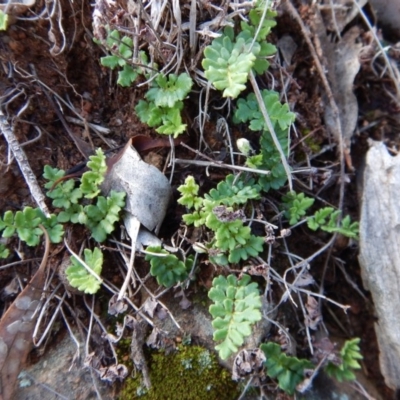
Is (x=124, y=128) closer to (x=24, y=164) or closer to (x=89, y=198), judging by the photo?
(x=89, y=198)

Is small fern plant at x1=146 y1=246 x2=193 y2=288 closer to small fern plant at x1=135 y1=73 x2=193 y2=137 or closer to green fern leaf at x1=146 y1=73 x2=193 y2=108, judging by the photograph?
small fern plant at x1=135 y1=73 x2=193 y2=137

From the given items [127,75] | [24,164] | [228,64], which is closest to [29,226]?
[24,164]

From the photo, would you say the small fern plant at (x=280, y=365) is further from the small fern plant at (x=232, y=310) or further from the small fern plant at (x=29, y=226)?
the small fern plant at (x=29, y=226)

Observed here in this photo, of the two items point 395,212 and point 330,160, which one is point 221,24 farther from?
point 395,212

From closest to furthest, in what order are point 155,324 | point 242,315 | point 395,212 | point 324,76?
point 242,315, point 155,324, point 395,212, point 324,76

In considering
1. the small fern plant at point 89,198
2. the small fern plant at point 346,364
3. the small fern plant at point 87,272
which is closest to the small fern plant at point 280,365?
the small fern plant at point 346,364

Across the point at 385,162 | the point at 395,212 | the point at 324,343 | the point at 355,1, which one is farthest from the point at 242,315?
the point at 355,1

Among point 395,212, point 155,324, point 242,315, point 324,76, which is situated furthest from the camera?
point 324,76
